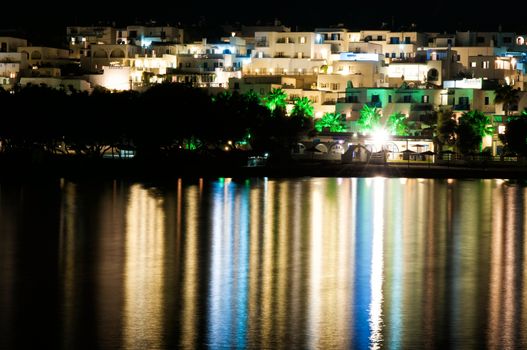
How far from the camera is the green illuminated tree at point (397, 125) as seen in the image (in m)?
68.4

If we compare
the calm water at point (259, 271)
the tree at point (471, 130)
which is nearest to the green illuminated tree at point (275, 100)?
the tree at point (471, 130)

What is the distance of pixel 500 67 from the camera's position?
76938 mm

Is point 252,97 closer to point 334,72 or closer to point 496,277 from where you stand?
point 334,72

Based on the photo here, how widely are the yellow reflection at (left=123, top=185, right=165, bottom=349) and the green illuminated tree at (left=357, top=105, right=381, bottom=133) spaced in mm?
27486

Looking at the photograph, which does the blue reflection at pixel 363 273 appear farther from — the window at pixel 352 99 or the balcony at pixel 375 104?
the window at pixel 352 99

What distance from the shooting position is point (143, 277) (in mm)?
Result: 26516

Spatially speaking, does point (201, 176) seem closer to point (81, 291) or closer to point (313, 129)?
point (313, 129)

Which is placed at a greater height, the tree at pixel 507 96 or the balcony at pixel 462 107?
the tree at pixel 507 96

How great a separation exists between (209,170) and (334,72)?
19471 millimetres

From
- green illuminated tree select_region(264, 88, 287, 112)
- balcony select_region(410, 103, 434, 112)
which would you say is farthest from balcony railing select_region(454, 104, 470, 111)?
green illuminated tree select_region(264, 88, 287, 112)

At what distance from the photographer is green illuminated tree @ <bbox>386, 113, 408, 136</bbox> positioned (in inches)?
2694

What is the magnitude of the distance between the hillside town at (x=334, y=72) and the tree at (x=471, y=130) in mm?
212

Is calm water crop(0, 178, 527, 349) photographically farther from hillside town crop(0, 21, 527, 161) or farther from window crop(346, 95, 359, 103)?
window crop(346, 95, 359, 103)

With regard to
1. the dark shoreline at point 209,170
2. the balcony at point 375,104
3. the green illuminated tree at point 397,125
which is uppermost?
the balcony at point 375,104
